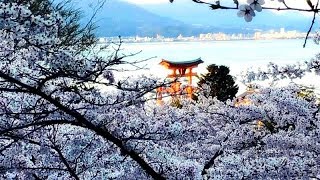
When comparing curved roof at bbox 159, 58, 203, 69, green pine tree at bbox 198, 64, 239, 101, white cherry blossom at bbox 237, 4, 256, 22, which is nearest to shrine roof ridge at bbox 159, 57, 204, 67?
curved roof at bbox 159, 58, 203, 69

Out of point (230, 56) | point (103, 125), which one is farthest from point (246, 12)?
point (230, 56)

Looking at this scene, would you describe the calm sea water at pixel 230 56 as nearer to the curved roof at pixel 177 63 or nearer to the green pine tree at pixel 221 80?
the curved roof at pixel 177 63

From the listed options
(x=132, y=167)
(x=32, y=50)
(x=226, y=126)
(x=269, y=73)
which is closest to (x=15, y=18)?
(x=32, y=50)

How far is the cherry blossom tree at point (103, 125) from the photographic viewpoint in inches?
82.7

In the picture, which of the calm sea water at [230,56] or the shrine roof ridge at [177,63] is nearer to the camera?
the calm sea water at [230,56]

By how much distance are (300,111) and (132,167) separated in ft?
10.3

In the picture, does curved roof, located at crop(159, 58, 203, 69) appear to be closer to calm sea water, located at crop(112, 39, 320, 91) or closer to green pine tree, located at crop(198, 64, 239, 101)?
calm sea water, located at crop(112, 39, 320, 91)

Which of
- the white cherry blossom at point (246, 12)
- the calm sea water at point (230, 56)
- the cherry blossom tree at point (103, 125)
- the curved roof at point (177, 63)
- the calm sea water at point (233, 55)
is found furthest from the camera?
the curved roof at point (177, 63)

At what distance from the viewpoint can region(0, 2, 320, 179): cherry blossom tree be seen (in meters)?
2.10

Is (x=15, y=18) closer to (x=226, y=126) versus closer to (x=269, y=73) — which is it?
(x=269, y=73)

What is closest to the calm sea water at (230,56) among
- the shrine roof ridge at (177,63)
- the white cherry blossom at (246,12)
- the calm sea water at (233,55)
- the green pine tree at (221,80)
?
the calm sea water at (233,55)

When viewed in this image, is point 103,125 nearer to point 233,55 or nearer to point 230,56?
point 230,56

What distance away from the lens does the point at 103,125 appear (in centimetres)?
269

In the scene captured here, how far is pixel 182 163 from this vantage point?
3125 millimetres
